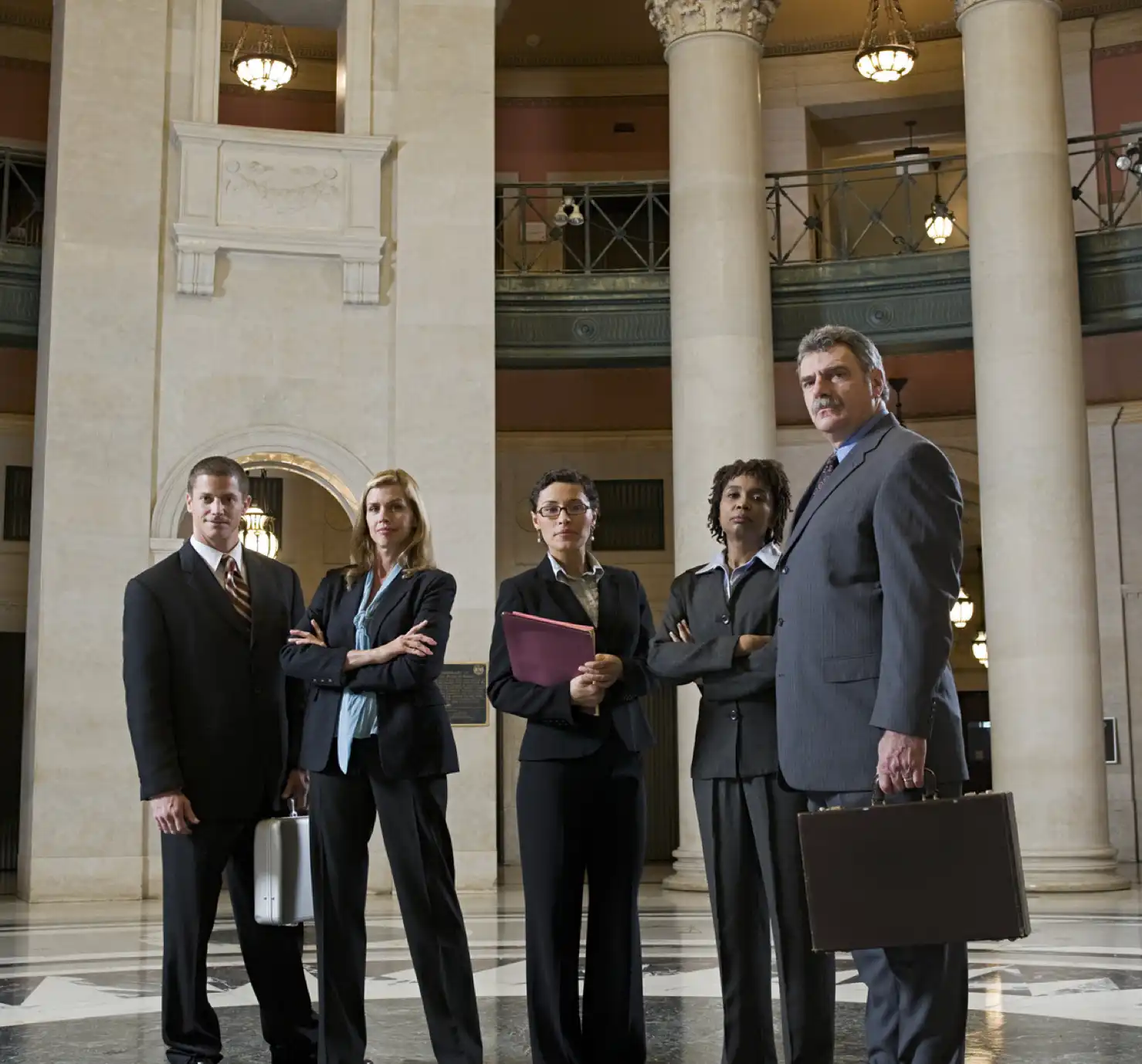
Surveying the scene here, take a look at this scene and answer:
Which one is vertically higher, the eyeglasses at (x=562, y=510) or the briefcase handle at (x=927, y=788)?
the eyeglasses at (x=562, y=510)

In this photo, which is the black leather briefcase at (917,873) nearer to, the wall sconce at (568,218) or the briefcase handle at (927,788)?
the briefcase handle at (927,788)

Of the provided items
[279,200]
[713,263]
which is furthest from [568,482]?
[279,200]

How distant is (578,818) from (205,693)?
50.5 inches

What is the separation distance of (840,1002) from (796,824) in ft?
6.86

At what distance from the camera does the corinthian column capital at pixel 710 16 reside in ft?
44.6

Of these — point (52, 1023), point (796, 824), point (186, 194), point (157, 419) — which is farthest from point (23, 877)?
point (796, 824)

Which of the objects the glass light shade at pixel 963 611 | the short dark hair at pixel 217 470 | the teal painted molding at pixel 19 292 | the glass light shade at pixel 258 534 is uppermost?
the teal painted molding at pixel 19 292

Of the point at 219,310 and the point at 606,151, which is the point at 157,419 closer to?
the point at 219,310

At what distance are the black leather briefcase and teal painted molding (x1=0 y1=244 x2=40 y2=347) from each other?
37.0 feet

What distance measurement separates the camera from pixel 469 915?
35.5 feet

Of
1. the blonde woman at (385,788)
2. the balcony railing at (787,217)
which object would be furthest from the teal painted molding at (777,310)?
the blonde woman at (385,788)

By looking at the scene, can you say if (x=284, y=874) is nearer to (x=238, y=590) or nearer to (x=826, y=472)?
(x=238, y=590)

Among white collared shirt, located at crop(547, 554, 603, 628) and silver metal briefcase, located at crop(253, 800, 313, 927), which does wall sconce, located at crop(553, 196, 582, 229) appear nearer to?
white collared shirt, located at crop(547, 554, 603, 628)

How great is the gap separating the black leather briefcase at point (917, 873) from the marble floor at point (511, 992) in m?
1.70
